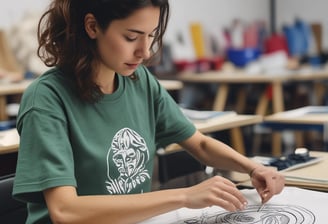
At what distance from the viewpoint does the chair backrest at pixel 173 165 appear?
1.98 meters

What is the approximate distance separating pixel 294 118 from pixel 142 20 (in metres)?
1.75

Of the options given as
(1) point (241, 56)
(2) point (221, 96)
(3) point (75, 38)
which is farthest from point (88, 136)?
(1) point (241, 56)

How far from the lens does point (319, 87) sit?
580 centimetres

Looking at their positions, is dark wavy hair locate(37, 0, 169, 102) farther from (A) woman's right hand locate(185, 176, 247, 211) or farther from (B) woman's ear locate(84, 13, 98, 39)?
(A) woman's right hand locate(185, 176, 247, 211)

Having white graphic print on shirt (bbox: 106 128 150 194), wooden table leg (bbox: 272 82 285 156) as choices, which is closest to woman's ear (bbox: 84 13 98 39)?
white graphic print on shirt (bbox: 106 128 150 194)

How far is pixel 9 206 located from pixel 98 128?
30cm

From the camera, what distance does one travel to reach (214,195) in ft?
3.57

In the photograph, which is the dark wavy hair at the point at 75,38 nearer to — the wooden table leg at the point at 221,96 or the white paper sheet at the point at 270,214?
the white paper sheet at the point at 270,214

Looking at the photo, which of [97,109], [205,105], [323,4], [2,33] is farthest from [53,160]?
[323,4]

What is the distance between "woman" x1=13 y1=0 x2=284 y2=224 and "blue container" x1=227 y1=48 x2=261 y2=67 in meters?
4.62

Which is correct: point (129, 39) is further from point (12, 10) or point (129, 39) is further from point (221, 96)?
point (221, 96)

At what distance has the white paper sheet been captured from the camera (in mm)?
1177

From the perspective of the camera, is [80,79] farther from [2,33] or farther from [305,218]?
[2,33]

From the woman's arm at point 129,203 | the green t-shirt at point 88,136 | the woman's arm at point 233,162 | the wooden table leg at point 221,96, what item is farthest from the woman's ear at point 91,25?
the wooden table leg at point 221,96
